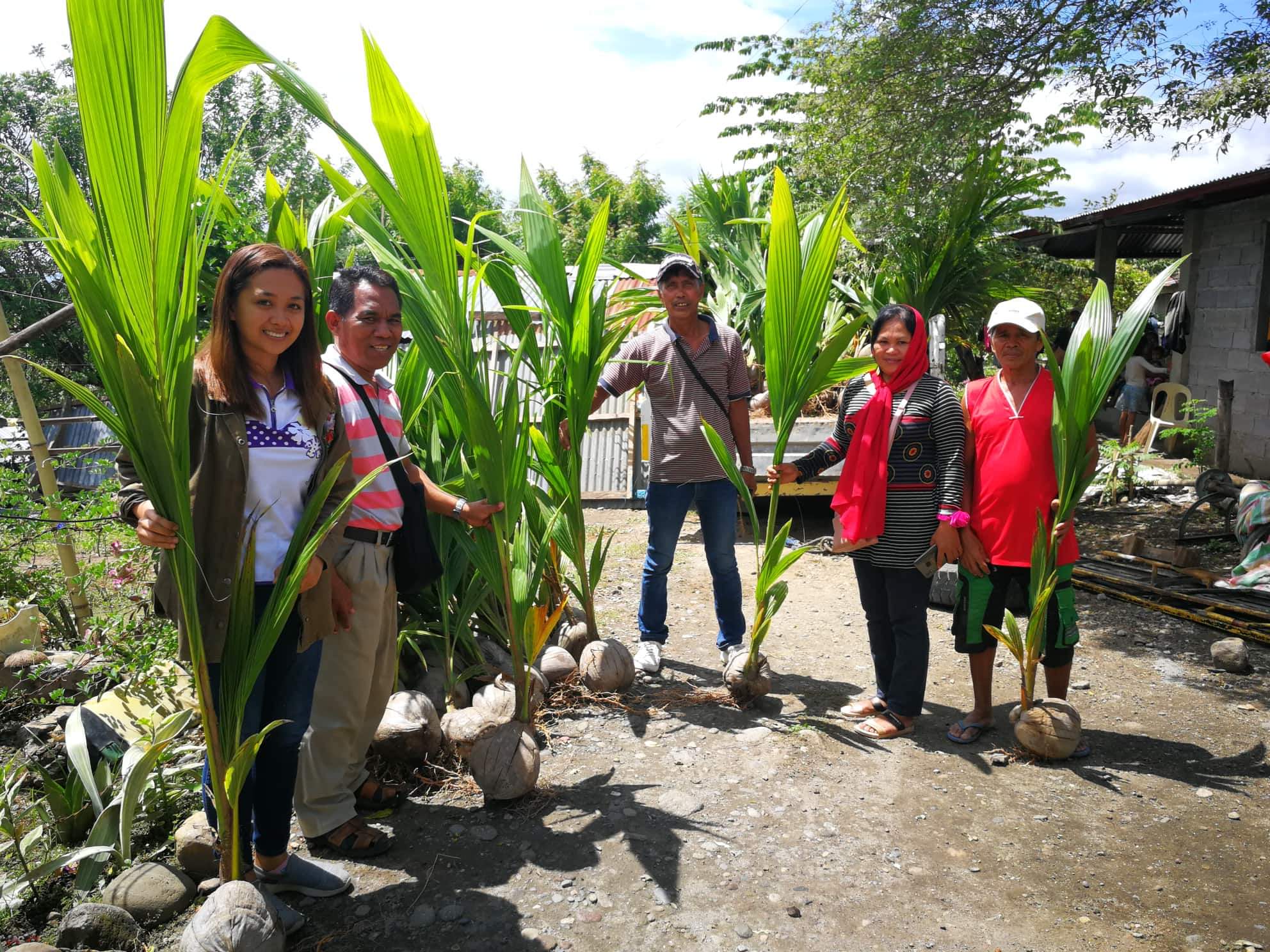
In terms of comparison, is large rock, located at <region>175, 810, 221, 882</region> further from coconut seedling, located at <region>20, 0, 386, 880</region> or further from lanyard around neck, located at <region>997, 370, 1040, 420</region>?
lanyard around neck, located at <region>997, 370, 1040, 420</region>

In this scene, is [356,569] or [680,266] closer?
[356,569]

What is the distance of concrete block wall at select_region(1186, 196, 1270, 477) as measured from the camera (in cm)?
786

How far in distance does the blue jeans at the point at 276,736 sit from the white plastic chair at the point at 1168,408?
8797mm

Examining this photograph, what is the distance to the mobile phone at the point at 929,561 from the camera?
2.92 m

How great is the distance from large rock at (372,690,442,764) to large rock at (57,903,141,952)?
2.70 feet

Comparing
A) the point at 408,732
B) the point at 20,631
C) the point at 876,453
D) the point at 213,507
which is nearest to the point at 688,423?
the point at 876,453

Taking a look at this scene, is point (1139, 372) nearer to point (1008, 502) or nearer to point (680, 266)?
point (1008, 502)

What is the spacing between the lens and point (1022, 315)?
2773 mm

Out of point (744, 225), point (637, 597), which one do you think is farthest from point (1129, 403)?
point (637, 597)

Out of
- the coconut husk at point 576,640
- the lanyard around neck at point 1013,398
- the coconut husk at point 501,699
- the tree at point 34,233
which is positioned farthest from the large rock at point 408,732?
the tree at point 34,233

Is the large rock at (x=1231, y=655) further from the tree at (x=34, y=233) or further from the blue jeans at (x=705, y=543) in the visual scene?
the tree at (x=34, y=233)

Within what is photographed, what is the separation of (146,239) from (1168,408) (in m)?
9.88

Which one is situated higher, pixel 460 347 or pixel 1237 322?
pixel 1237 322

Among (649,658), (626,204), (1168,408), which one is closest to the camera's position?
(649,658)
